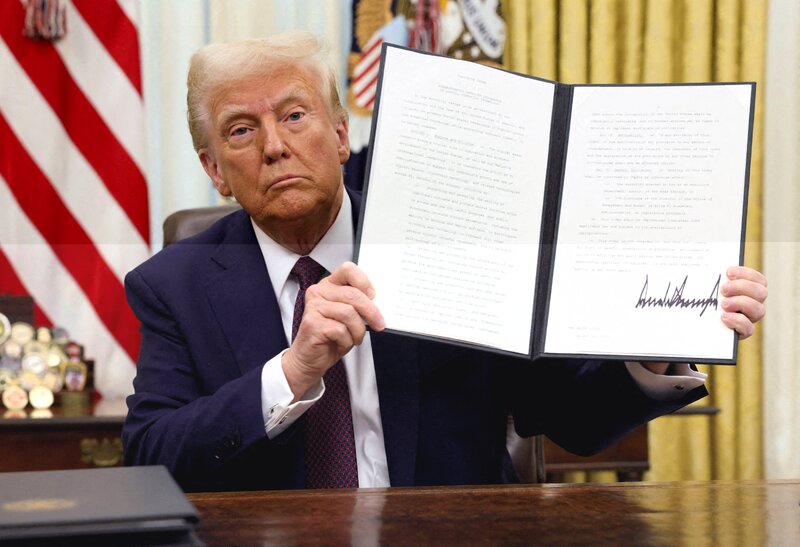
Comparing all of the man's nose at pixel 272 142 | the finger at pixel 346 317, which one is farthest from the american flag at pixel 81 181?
the finger at pixel 346 317

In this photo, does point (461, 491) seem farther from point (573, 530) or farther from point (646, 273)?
point (646, 273)

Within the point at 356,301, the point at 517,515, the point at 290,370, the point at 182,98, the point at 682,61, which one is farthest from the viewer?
the point at 682,61

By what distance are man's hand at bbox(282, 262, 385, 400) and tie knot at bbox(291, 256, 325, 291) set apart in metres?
0.28

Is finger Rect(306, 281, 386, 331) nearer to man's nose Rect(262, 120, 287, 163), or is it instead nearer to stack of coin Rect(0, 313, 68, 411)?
man's nose Rect(262, 120, 287, 163)

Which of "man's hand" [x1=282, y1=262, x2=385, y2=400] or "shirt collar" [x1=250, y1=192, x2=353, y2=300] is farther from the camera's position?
"shirt collar" [x1=250, y1=192, x2=353, y2=300]

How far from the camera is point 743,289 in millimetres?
1449

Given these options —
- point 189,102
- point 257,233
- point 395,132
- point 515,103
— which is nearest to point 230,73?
point 189,102

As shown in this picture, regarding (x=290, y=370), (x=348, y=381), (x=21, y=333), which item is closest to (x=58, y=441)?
(x=21, y=333)

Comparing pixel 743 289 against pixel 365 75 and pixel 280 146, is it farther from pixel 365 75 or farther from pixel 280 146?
pixel 365 75

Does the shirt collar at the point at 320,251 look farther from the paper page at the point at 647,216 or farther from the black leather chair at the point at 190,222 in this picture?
the paper page at the point at 647,216

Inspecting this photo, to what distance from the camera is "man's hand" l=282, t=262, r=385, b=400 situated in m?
1.44

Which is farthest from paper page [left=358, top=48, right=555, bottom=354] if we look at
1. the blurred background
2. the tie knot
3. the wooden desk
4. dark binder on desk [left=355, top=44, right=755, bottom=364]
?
the blurred background

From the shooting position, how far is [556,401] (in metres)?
1.81

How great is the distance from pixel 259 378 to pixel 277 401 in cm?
5
